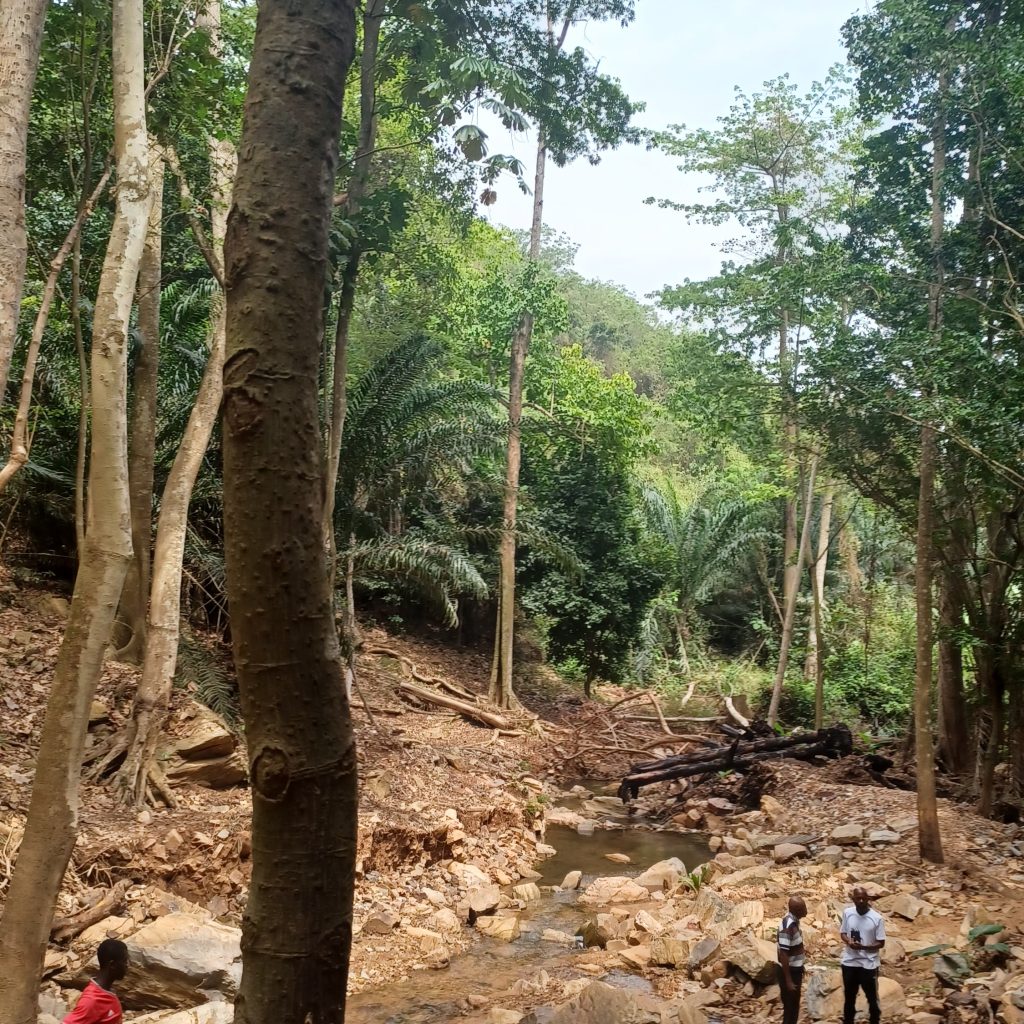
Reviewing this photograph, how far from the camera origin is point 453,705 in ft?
49.0

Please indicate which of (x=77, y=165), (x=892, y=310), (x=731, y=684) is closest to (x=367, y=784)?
(x=77, y=165)

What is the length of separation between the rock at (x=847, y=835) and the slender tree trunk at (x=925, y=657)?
1.29 metres

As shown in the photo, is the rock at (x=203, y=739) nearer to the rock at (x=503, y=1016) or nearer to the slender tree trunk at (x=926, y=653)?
the rock at (x=503, y=1016)

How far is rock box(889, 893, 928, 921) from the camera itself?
24.8 feet

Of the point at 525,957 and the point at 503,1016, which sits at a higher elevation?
the point at 503,1016

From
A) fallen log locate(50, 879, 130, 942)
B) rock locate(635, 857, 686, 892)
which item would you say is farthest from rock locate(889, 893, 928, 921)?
fallen log locate(50, 879, 130, 942)

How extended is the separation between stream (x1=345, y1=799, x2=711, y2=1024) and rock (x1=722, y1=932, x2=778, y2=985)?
77 centimetres

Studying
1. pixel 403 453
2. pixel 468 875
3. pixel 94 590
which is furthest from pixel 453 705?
pixel 94 590

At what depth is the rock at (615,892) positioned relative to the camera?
8812 millimetres

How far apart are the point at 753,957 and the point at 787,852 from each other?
3468 mm

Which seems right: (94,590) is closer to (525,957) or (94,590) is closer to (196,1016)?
(196,1016)

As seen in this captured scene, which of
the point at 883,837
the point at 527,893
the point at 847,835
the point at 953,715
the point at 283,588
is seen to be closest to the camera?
the point at 283,588

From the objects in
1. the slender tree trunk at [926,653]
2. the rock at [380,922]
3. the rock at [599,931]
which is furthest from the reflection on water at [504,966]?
the slender tree trunk at [926,653]

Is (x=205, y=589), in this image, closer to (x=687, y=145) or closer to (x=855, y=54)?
(x=855, y=54)
